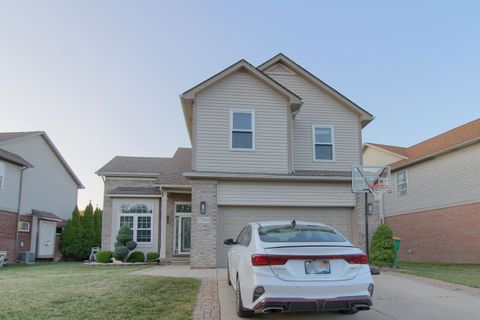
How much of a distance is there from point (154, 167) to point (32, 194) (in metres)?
8.49

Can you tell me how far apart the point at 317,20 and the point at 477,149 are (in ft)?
31.5

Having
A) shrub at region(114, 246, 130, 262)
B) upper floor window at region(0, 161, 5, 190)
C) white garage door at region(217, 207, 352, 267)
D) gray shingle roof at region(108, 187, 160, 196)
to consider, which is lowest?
shrub at region(114, 246, 130, 262)

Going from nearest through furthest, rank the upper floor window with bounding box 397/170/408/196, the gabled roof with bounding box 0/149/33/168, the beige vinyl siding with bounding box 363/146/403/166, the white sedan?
the white sedan → the gabled roof with bounding box 0/149/33/168 → the upper floor window with bounding box 397/170/408/196 → the beige vinyl siding with bounding box 363/146/403/166

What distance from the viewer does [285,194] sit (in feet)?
46.8

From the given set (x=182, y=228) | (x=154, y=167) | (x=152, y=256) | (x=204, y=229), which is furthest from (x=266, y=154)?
(x=154, y=167)

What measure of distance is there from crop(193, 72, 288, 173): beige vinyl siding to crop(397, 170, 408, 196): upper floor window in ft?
40.8

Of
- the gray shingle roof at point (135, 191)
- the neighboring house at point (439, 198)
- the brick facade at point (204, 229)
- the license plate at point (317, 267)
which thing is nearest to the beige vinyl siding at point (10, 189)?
the gray shingle roof at point (135, 191)

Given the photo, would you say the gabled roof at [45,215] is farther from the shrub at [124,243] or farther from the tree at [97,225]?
the shrub at [124,243]

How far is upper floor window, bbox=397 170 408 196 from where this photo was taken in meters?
23.6

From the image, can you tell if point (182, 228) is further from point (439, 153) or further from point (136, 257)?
point (439, 153)

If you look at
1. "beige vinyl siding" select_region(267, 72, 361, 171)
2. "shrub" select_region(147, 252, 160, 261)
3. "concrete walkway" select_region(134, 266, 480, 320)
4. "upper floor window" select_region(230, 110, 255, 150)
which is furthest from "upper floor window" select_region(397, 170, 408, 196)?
"shrub" select_region(147, 252, 160, 261)

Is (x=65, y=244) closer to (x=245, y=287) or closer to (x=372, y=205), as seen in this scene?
(x=372, y=205)

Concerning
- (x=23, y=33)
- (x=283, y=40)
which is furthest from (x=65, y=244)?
(x=283, y=40)

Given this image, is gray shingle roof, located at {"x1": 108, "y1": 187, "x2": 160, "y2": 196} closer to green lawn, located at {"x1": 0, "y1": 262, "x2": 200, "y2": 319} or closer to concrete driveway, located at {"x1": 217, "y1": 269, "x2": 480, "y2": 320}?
green lawn, located at {"x1": 0, "y1": 262, "x2": 200, "y2": 319}
